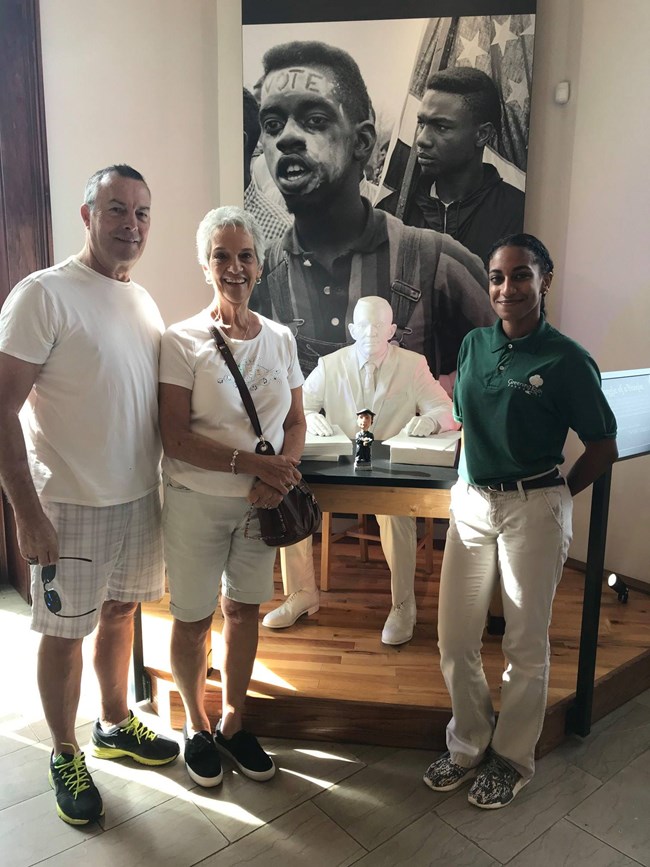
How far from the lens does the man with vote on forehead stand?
11.5 ft

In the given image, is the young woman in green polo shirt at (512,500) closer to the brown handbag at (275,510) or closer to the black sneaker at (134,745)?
the brown handbag at (275,510)

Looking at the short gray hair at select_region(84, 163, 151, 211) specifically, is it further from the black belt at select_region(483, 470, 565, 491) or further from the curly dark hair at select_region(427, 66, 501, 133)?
the curly dark hair at select_region(427, 66, 501, 133)

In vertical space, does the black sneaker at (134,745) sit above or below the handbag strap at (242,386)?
below

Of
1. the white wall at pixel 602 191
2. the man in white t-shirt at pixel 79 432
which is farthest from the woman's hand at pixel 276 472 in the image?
the white wall at pixel 602 191

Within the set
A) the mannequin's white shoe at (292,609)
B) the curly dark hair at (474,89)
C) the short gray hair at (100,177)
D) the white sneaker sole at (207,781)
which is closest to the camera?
the short gray hair at (100,177)

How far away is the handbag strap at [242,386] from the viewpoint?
183 cm

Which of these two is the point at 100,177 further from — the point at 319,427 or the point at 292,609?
the point at 292,609

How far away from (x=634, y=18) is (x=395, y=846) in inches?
148

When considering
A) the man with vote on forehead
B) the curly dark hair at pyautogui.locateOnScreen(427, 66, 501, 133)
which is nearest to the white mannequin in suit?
the man with vote on forehead

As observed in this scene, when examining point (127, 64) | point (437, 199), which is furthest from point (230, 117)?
point (437, 199)

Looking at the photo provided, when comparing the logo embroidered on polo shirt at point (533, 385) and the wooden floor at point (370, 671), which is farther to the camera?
the wooden floor at point (370, 671)

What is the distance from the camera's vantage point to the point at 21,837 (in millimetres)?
1903

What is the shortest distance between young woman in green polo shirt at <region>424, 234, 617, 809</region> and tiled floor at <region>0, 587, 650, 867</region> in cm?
12

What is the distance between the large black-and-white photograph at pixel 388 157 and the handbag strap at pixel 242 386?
6.34 feet
